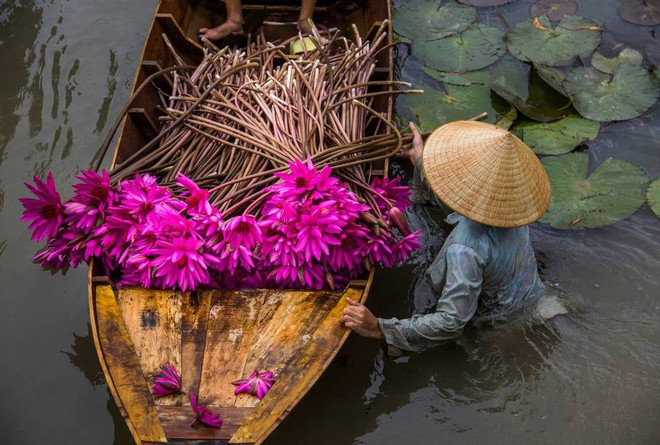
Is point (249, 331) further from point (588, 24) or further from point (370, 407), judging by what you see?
point (588, 24)

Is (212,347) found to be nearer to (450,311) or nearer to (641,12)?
(450,311)

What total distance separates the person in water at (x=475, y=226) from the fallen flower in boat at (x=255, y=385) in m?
0.44

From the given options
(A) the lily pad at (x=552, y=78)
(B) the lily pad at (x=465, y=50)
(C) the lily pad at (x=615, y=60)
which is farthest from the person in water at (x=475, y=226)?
(C) the lily pad at (x=615, y=60)

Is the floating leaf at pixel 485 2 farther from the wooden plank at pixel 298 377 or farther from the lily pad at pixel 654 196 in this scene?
the wooden plank at pixel 298 377

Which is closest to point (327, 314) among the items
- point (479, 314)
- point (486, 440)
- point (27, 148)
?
point (479, 314)

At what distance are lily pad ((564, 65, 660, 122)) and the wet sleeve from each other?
2162 mm

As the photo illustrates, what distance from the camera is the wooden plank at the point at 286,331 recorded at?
2579 millimetres

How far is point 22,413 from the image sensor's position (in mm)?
3061

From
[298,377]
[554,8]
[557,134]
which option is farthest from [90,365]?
[554,8]

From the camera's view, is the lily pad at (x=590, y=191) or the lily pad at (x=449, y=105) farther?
the lily pad at (x=449, y=105)

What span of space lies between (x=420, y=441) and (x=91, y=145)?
3.00 meters

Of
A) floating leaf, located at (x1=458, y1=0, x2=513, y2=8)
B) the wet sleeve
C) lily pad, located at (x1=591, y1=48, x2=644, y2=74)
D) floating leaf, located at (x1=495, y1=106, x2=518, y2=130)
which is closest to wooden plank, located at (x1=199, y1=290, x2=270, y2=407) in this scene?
the wet sleeve

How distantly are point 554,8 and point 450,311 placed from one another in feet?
11.1

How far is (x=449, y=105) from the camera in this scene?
4.26m
